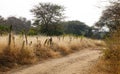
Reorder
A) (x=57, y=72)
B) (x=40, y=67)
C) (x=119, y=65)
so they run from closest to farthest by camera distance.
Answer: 1. (x=119, y=65)
2. (x=57, y=72)
3. (x=40, y=67)

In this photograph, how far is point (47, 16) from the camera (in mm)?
55000

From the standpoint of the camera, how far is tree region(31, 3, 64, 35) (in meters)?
53.1

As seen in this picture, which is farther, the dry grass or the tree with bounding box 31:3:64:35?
the tree with bounding box 31:3:64:35

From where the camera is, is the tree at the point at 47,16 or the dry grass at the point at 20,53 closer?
the dry grass at the point at 20,53

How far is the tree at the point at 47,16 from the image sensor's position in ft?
174

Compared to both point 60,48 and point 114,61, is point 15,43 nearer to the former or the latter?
point 60,48

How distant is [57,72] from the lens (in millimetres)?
12859

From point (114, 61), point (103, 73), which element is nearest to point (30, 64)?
point (103, 73)

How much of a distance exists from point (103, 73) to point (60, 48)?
10.9 meters

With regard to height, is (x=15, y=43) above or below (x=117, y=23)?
below

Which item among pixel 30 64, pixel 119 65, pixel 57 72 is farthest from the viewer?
pixel 30 64

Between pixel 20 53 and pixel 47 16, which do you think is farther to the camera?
pixel 47 16

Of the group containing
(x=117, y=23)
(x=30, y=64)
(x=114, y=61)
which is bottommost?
(x=30, y=64)

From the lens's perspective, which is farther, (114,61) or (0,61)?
(0,61)
